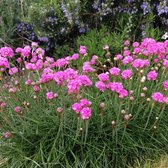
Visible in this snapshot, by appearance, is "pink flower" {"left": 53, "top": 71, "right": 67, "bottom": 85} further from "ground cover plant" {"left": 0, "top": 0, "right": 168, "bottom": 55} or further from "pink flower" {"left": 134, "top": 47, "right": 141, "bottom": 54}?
"ground cover plant" {"left": 0, "top": 0, "right": 168, "bottom": 55}

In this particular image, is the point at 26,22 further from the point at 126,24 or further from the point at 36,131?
the point at 36,131

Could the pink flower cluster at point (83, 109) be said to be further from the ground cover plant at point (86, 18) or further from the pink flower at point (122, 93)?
the ground cover plant at point (86, 18)

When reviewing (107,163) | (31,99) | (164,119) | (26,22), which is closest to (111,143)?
(107,163)

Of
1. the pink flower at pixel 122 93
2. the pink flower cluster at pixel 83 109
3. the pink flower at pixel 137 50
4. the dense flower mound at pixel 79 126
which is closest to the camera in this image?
the pink flower cluster at pixel 83 109

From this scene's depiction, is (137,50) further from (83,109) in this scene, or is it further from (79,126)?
(83,109)

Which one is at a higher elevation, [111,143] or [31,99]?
[31,99]

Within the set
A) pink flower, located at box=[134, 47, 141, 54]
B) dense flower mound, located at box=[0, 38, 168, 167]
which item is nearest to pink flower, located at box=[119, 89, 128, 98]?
dense flower mound, located at box=[0, 38, 168, 167]

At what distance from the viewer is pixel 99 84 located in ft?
9.48

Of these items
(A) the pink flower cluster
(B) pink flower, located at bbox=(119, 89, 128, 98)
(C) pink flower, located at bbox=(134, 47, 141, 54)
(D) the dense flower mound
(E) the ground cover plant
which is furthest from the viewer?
(E) the ground cover plant

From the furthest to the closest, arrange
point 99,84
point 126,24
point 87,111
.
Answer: point 126,24
point 99,84
point 87,111

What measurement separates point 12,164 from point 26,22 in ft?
8.67

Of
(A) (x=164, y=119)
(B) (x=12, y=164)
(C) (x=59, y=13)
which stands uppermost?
(C) (x=59, y=13)

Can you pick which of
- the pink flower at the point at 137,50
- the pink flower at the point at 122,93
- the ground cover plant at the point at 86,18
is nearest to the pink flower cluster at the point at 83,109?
the pink flower at the point at 122,93

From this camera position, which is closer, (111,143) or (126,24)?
(111,143)
